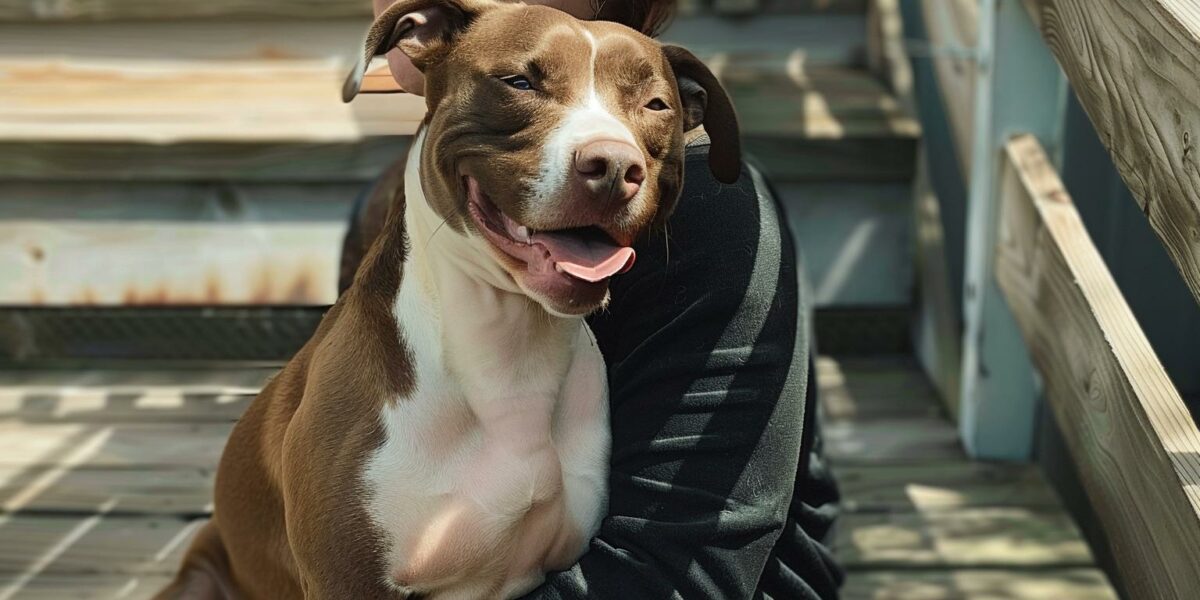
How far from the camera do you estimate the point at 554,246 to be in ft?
5.53

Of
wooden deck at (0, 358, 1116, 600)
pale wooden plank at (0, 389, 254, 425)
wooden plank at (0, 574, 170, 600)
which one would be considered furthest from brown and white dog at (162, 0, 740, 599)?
pale wooden plank at (0, 389, 254, 425)

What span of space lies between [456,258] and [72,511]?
1908 millimetres

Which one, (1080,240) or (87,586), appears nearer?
(1080,240)

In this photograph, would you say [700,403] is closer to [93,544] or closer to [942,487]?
[942,487]

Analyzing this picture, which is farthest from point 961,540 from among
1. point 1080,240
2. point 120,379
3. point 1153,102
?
point 120,379

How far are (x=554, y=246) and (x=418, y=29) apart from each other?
386 millimetres

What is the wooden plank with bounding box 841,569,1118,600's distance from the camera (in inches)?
117

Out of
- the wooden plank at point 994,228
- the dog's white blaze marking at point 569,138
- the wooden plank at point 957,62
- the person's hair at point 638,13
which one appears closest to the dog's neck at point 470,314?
the dog's white blaze marking at point 569,138

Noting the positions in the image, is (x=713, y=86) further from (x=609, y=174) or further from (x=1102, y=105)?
(x=1102, y=105)

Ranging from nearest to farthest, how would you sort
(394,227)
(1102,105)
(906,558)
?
(394,227), (1102,105), (906,558)

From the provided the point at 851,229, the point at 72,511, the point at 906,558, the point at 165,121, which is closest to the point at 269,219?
the point at 165,121

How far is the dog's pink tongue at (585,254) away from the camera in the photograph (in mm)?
1664

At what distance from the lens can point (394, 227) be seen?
6.69ft

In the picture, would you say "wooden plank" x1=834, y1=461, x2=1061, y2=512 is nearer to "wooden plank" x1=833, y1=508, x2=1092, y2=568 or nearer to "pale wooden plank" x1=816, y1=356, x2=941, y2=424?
"wooden plank" x1=833, y1=508, x2=1092, y2=568
